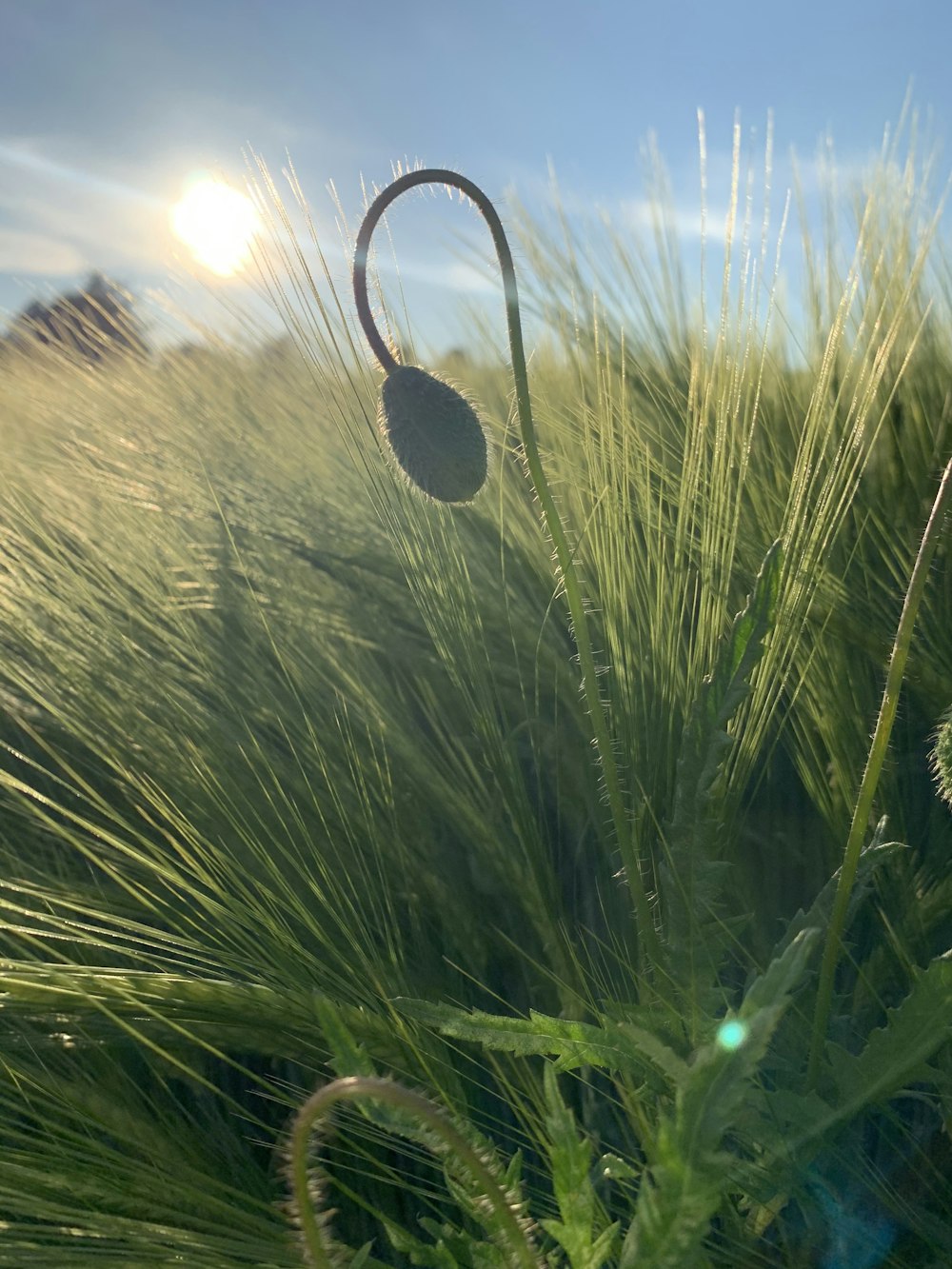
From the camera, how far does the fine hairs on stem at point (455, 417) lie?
2.03ft

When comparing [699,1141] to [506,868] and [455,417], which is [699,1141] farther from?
[455,417]

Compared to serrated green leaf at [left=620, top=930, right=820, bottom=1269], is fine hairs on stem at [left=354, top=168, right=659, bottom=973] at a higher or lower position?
higher

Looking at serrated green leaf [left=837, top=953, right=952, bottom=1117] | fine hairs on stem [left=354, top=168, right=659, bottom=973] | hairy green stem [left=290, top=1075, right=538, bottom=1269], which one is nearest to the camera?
hairy green stem [left=290, top=1075, right=538, bottom=1269]

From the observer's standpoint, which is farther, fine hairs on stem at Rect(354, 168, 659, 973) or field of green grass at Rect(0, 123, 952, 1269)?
fine hairs on stem at Rect(354, 168, 659, 973)

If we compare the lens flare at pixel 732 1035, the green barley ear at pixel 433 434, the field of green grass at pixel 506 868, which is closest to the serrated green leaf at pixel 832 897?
the field of green grass at pixel 506 868

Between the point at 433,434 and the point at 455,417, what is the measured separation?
0.06 feet

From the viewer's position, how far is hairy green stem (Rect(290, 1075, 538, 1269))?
0.34m

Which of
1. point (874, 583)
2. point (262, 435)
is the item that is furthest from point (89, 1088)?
point (262, 435)

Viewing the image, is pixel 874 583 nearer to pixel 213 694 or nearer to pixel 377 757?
pixel 377 757

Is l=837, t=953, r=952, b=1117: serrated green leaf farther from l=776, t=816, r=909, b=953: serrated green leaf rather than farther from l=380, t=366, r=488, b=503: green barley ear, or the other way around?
l=380, t=366, r=488, b=503: green barley ear

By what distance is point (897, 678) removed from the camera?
516 millimetres

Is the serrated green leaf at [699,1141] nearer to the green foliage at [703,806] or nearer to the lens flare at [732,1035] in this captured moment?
the lens flare at [732,1035]

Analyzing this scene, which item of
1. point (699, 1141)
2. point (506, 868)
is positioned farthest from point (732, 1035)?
point (506, 868)

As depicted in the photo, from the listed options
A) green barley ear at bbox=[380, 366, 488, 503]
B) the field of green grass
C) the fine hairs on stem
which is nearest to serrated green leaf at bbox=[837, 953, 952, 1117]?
the field of green grass
